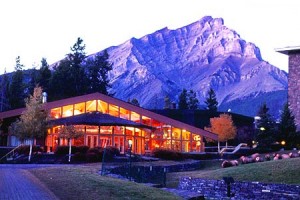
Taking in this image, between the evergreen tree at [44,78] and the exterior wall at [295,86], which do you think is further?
the evergreen tree at [44,78]

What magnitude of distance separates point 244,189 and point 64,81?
61.0m

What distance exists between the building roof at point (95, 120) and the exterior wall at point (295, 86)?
15.3 metres

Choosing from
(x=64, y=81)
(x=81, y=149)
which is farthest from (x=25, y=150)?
(x=64, y=81)

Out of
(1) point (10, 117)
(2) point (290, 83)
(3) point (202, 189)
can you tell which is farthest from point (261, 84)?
(3) point (202, 189)

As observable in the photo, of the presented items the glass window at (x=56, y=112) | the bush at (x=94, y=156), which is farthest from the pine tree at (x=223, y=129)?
the bush at (x=94, y=156)

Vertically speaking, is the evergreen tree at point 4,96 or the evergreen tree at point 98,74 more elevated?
the evergreen tree at point 98,74

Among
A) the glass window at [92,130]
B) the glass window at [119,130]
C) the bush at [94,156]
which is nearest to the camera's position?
the bush at [94,156]

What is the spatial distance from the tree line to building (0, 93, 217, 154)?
27.3 metres

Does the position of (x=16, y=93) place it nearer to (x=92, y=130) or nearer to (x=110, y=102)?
(x=110, y=102)

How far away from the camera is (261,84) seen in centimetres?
18025

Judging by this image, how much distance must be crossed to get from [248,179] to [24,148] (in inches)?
951

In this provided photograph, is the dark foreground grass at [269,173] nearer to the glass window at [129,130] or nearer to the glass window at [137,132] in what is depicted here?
the glass window at [129,130]

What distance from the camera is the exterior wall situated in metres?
50.5

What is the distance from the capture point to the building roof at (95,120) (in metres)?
44.7
